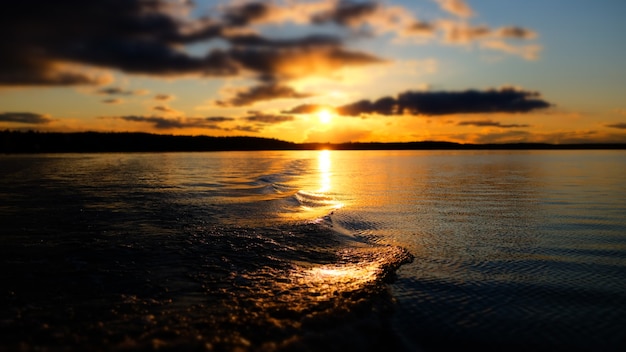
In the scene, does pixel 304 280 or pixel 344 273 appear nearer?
pixel 304 280

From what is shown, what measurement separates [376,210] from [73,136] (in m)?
202

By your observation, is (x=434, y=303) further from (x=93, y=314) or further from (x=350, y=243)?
(x=93, y=314)

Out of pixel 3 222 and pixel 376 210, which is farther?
pixel 376 210

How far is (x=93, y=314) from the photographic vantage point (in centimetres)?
731

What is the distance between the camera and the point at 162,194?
2495 cm

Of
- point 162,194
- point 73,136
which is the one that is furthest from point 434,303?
point 73,136

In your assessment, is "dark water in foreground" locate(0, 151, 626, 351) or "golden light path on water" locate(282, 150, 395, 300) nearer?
"dark water in foreground" locate(0, 151, 626, 351)

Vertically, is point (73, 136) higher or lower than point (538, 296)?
higher

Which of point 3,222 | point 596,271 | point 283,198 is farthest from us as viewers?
point 283,198

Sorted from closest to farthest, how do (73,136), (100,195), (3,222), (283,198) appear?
(3,222) < (100,195) < (283,198) < (73,136)

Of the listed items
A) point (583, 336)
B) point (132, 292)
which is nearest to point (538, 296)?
point (583, 336)

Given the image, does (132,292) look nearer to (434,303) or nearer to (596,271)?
(434,303)

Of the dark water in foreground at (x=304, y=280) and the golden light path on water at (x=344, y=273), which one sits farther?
the golden light path on water at (x=344, y=273)

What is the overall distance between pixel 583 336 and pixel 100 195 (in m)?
25.3
